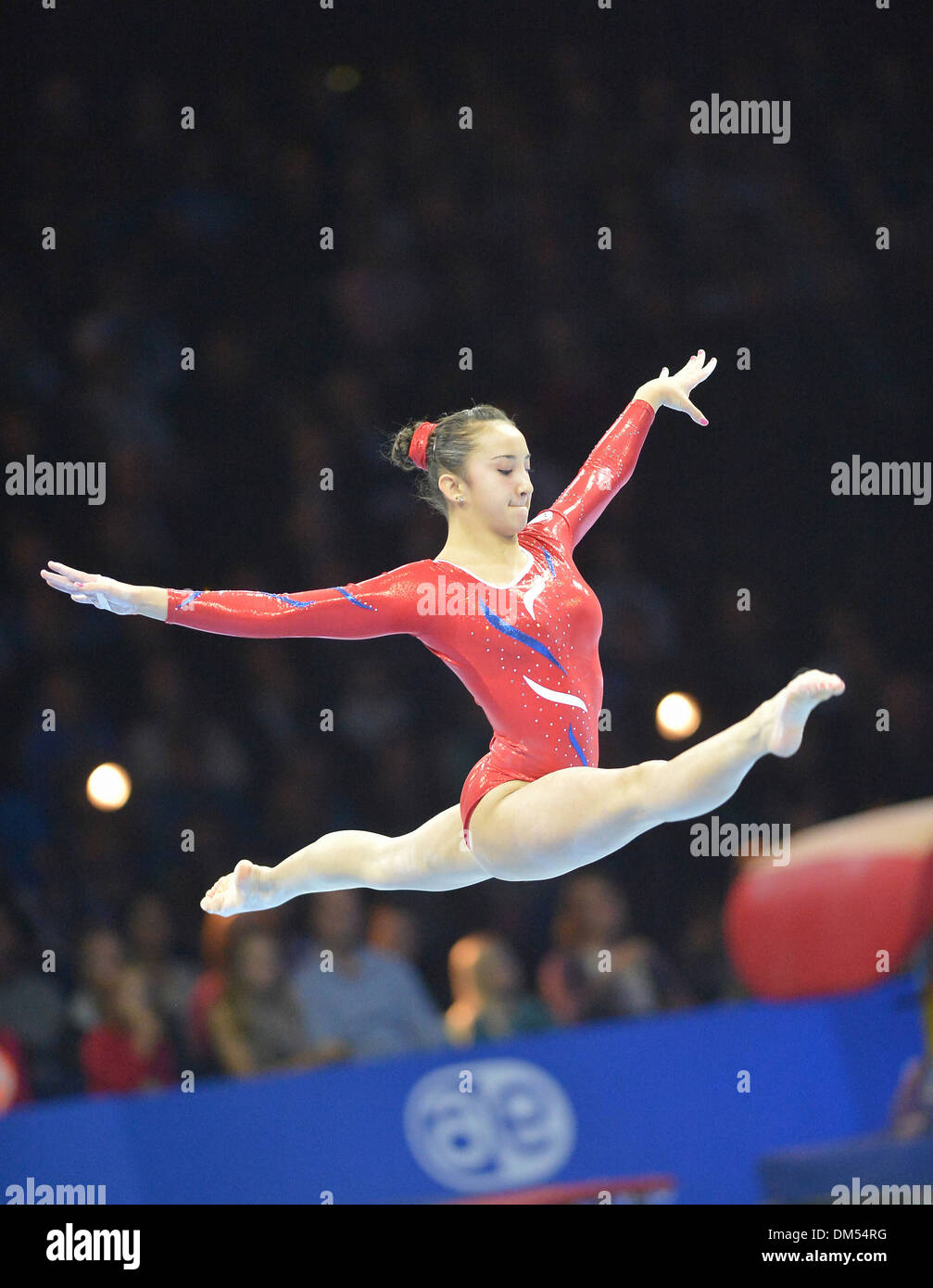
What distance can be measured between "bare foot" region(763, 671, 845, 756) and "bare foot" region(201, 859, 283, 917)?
151 cm

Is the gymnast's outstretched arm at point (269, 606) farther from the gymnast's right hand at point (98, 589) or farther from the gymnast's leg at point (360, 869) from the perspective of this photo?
the gymnast's leg at point (360, 869)

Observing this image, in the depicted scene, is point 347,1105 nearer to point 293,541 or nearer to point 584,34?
point 293,541

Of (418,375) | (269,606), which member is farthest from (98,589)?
(418,375)

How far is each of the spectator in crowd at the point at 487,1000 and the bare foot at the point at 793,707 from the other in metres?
2.81

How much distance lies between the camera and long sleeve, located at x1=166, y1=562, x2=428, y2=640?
3.55 metres

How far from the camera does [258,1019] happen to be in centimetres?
541

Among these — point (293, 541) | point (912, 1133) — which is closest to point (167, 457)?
point (293, 541)

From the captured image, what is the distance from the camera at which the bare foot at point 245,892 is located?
12.9 feet

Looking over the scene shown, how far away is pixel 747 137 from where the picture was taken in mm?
7418

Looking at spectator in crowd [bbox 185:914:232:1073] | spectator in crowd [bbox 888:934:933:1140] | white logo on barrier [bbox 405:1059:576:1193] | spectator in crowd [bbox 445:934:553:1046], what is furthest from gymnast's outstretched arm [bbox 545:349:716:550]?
spectator in crowd [bbox 185:914:232:1073]

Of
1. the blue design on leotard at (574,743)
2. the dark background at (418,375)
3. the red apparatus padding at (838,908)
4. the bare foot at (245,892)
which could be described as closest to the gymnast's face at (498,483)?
the blue design on leotard at (574,743)

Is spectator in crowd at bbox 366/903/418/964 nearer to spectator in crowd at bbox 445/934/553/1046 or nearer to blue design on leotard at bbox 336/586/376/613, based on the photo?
→ spectator in crowd at bbox 445/934/553/1046
